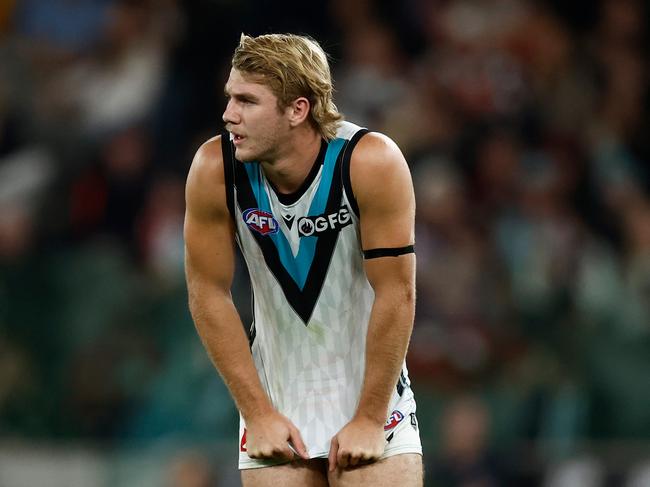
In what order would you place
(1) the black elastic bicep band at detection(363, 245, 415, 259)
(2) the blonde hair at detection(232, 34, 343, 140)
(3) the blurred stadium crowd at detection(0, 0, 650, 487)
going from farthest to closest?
(3) the blurred stadium crowd at detection(0, 0, 650, 487)
(1) the black elastic bicep band at detection(363, 245, 415, 259)
(2) the blonde hair at detection(232, 34, 343, 140)

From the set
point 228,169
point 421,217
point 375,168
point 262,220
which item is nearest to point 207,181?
point 228,169

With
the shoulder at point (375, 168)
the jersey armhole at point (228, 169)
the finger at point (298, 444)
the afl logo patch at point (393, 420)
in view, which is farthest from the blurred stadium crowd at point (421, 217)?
the shoulder at point (375, 168)

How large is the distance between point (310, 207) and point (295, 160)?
18cm

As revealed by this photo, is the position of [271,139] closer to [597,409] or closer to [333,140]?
[333,140]

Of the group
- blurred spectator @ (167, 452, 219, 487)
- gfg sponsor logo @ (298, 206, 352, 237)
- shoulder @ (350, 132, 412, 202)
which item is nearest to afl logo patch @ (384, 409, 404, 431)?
gfg sponsor logo @ (298, 206, 352, 237)

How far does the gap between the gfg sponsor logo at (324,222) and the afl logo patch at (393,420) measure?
754mm

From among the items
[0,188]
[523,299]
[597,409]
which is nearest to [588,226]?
[523,299]

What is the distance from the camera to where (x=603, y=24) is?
10141 mm

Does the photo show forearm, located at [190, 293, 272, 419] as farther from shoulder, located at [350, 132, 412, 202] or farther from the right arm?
shoulder, located at [350, 132, 412, 202]

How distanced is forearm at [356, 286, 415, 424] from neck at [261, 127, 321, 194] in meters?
0.53

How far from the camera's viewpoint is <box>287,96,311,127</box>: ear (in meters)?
4.30

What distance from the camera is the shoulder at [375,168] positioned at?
4.25m

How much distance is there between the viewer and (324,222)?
4398 millimetres

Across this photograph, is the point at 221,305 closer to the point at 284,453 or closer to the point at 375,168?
the point at 284,453
